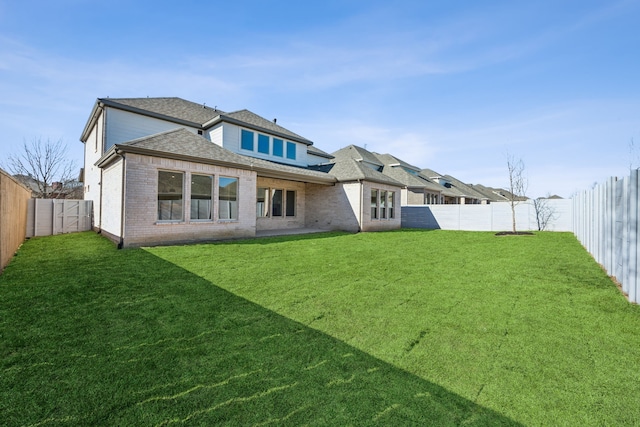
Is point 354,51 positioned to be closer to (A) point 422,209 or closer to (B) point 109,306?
(B) point 109,306

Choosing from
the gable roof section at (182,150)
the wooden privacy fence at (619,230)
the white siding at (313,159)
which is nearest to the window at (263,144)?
the gable roof section at (182,150)

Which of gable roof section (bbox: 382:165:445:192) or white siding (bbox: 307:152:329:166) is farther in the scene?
gable roof section (bbox: 382:165:445:192)

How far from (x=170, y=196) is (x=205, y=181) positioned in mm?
1402

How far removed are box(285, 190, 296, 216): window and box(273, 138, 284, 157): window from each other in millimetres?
2563

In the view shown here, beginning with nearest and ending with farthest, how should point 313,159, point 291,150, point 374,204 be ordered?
point 374,204 < point 291,150 < point 313,159

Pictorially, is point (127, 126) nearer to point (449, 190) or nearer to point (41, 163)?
point (41, 163)

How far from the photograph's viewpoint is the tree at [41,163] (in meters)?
21.7

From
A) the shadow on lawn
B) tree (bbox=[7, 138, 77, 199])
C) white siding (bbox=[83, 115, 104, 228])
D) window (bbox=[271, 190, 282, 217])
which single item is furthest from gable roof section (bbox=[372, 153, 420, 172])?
tree (bbox=[7, 138, 77, 199])

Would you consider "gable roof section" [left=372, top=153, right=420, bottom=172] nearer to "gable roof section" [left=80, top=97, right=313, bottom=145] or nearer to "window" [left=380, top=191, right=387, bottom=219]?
"window" [left=380, top=191, right=387, bottom=219]

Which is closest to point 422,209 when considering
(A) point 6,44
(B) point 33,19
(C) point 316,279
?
(C) point 316,279

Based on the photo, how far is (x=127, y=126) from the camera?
13.3m

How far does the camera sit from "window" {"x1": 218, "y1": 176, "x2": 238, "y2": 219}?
1082 centimetres

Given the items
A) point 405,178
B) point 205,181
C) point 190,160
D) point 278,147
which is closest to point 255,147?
point 278,147

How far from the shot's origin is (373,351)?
302 centimetres
